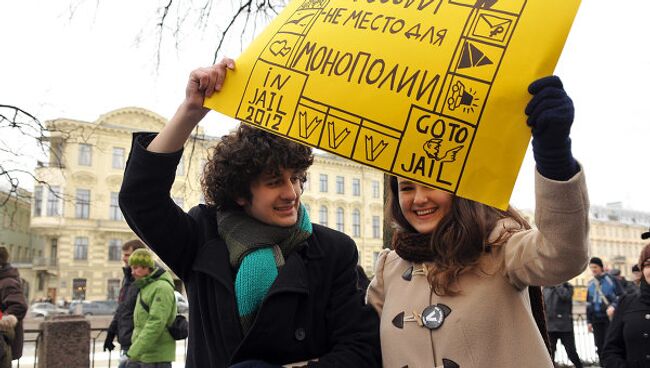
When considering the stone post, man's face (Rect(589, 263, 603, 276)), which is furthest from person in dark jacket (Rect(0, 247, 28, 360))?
man's face (Rect(589, 263, 603, 276))

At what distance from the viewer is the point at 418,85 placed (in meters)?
1.67

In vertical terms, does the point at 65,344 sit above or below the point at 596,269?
below

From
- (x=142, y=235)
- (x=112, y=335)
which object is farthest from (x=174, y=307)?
(x=142, y=235)

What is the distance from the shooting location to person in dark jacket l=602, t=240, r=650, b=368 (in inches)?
154

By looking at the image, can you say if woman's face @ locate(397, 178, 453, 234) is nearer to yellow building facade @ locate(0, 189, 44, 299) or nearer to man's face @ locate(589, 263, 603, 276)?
man's face @ locate(589, 263, 603, 276)

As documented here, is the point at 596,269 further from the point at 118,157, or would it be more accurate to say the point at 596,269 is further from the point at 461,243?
the point at 118,157

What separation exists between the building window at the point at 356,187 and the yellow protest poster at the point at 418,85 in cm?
5417

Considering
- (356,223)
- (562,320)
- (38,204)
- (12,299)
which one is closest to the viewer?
(12,299)

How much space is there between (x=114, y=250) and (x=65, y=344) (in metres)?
40.7

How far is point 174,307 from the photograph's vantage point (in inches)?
228

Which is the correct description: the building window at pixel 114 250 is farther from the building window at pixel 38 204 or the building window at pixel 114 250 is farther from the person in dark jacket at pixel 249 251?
the person in dark jacket at pixel 249 251

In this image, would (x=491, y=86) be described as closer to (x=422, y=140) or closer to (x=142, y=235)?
(x=422, y=140)

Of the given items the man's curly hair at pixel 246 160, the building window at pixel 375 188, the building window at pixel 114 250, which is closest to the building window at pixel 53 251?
the building window at pixel 114 250

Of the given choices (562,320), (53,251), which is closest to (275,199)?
(562,320)
